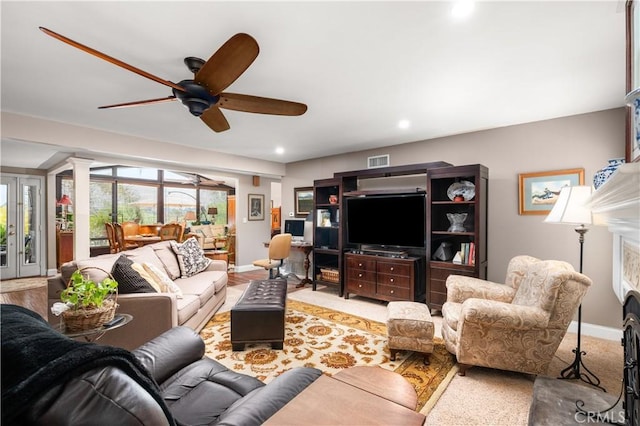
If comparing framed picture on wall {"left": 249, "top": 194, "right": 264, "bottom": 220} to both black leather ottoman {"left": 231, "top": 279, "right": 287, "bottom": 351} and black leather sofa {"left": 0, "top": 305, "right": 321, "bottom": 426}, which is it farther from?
black leather sofa {"left": 0, "top": 305, "right": 321, "bottom": 426}

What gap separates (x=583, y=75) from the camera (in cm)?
234

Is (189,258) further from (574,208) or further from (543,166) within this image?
(543,166)

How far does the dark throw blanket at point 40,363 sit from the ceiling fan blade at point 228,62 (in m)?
1.42

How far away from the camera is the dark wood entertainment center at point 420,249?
3.53m

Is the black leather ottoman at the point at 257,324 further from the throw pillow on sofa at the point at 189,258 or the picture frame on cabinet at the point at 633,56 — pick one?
the picture frame on cabinet at the point at 633,56

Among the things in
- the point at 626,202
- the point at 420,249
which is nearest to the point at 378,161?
the point at 420,249

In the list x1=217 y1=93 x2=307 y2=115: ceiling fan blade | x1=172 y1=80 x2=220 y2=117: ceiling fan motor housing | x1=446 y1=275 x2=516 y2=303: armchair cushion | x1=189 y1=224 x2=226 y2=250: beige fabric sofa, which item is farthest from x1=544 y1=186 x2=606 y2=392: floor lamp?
x1=189 y1=224 x2=226 y2=250: beige fabric sofa

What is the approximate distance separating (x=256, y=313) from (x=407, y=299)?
215 cm

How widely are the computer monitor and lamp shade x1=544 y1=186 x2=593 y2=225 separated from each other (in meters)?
4.15

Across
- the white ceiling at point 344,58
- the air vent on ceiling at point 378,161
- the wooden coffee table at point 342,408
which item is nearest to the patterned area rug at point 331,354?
the wooden coffee table at point 342,408

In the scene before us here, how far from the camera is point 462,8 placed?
5.22 ft

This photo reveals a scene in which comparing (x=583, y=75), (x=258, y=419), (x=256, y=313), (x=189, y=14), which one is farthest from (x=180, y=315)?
(x=583, y=75)

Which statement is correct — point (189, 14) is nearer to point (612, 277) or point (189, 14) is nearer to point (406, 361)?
point (406, 361)

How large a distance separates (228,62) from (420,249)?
A: 11.6ft
